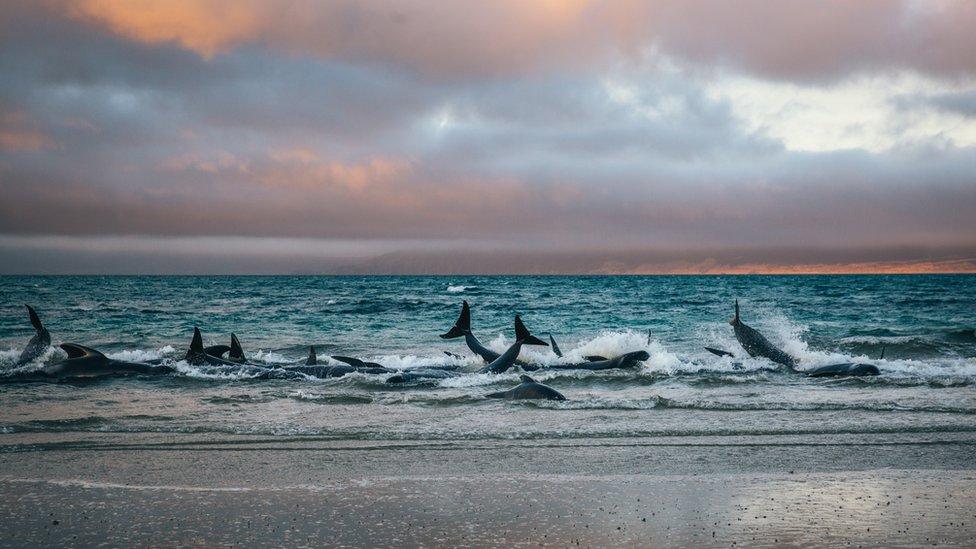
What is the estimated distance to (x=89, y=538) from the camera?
5.62m

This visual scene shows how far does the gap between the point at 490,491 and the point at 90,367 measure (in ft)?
43.1

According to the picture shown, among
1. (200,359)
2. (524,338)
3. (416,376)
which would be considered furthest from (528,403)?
(200,359)

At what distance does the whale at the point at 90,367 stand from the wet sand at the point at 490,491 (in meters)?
7.32

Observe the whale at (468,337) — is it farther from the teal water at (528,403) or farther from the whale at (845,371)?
the whale at (845,371)

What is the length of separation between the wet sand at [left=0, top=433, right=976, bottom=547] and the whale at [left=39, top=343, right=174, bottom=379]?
7.32 m

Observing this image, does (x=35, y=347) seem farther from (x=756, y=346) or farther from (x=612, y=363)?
(x=756, y=346)

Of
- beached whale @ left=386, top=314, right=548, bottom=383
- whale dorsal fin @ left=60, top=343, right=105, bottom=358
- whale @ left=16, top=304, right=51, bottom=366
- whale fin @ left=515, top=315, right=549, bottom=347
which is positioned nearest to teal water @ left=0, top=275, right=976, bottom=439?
whale @ left=16, top=304, right=51, bottom=366

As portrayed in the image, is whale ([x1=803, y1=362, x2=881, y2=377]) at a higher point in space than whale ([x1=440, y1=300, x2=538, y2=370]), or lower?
lower

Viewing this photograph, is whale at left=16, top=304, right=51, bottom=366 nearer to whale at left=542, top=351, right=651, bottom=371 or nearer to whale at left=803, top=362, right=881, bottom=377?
whale at left=542, top=351, right=651, bottom=371

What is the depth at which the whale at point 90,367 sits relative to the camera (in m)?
16.2

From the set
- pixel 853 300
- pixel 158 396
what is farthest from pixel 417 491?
pixel 853 300

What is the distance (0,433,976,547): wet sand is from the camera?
5.66 meters

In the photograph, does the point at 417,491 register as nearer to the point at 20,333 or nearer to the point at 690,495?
the point at 690,495

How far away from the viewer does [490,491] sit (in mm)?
6871
